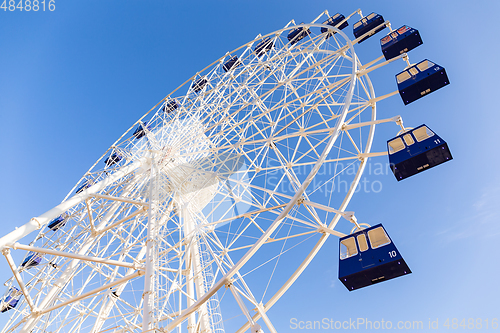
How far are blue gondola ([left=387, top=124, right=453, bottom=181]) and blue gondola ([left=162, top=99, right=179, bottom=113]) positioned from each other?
47.2 feet

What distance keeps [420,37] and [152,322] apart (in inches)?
560

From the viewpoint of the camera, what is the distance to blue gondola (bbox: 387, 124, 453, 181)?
930cm

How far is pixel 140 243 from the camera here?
13.8 meters

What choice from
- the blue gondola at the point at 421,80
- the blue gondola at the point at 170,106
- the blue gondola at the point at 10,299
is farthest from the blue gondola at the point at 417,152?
the blue gondola at the point at 10,299

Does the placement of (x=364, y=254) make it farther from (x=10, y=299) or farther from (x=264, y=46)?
(x=10, y=299)

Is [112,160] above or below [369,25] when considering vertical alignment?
below

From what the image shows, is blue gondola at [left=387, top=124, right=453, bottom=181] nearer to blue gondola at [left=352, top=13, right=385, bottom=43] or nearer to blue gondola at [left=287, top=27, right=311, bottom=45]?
blue gondola at [left=352, top=13, right=385, bottom=43]

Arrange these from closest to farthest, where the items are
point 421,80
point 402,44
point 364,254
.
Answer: point 364,254 < point 421,80 < point 402,44

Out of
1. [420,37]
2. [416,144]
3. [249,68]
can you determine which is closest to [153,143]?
[249,68]

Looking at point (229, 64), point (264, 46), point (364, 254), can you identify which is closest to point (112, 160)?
point (229, 64)

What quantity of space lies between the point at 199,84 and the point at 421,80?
45.0ft

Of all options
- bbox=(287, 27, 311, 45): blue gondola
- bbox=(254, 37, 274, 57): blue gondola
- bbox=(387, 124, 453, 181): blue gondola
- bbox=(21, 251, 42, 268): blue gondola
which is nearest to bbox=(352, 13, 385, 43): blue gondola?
bbox=(287, 27, 311, 45): blue gondola

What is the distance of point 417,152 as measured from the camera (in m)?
9.47

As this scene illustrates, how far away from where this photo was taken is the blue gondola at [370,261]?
23.3 ft
